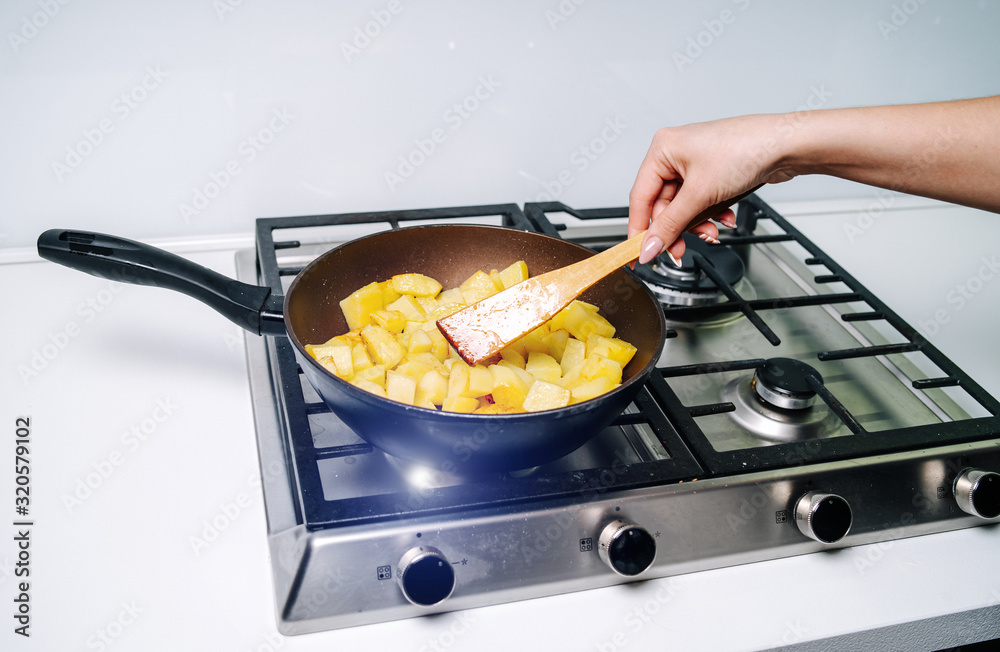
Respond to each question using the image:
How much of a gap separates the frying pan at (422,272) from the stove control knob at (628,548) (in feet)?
0.32

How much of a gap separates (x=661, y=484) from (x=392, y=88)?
846mm

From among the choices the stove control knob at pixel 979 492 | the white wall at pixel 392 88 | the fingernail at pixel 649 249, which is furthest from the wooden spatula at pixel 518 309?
the white wall at pixel 392 88

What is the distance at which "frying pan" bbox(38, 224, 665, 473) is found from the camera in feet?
2.26

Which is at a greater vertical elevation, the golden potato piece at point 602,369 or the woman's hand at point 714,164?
the woman's hand at point 714,164

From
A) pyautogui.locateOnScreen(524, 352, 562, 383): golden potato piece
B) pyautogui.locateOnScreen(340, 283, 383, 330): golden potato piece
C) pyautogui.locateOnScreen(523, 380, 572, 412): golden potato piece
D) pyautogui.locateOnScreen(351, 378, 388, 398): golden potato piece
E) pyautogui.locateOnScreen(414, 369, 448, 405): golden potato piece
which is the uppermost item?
pyautogui.locateOnScreen(340, 283, 383, 330): golden potato piece

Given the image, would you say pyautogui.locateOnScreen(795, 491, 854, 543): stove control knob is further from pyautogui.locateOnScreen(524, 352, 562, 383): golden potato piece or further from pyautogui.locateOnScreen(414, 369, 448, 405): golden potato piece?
pyautogui.locateOnScreen(414, 369, 448, 405): golden potato piece

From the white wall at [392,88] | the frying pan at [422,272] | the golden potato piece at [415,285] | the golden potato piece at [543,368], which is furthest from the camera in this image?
the white wall at [392,88]

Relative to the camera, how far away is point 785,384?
0.96 m

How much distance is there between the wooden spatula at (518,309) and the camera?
857 millimetres

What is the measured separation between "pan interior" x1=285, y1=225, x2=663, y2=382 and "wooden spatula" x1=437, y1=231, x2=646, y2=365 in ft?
0.24

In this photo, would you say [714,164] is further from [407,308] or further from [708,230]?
[407,308]

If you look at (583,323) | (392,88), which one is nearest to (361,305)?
(583,323)

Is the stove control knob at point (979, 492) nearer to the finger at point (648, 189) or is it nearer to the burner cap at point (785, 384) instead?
the burner cap at point (785, 384)

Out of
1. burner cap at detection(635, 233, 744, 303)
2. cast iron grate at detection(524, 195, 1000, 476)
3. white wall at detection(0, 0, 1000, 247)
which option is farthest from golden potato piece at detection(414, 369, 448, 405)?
white wall at detection(0, 0, 1000, 247)
